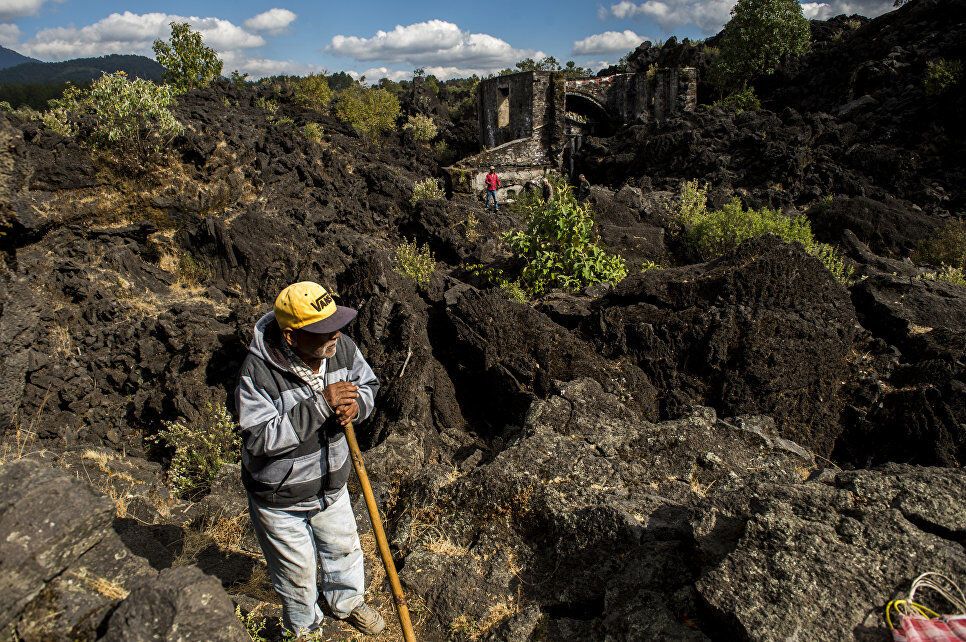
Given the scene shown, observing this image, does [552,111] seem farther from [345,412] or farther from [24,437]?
[345,412]

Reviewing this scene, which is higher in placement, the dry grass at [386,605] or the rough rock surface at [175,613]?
the rough rock surface at [175,613]

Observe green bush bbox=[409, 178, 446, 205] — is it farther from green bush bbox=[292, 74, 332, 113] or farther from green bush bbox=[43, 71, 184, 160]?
green bush bbox=[292, 74, 332, 113]

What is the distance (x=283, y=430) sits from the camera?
8.70ft

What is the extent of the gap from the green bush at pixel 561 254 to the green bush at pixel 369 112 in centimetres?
1875

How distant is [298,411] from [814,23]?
45325 mm

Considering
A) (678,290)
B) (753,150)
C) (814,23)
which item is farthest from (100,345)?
(814,23)

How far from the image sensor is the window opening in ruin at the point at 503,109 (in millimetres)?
27172

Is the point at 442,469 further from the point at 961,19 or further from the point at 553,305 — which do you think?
the point at 961,19

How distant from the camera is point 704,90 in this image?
109ft

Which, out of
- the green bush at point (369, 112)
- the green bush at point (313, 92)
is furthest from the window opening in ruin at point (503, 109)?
the green bush at point (313, 92)

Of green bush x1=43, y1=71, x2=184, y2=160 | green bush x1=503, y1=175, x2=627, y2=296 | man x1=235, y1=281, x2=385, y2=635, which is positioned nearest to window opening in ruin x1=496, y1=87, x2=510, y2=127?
green bush x1=43, y1=71, x2=184, y2=160

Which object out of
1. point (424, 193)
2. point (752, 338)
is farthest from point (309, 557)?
point (424, 193)

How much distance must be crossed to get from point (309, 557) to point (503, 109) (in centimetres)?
2698

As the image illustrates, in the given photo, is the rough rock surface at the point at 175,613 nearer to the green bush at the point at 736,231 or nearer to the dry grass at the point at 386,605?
the dry grass at the point at 386,605
